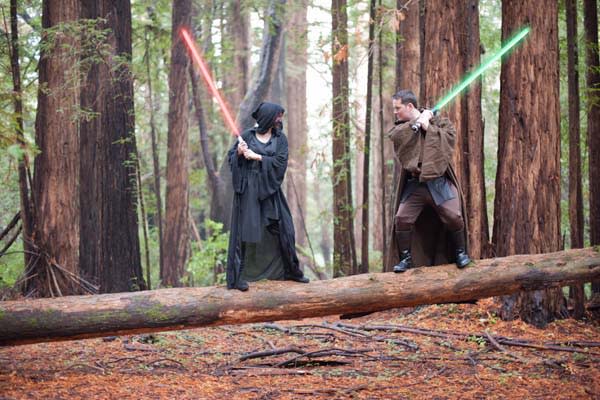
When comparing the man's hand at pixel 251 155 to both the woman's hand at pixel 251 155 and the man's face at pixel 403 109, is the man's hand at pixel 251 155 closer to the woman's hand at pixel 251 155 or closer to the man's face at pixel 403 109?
the woman's hand at pixel 251 155

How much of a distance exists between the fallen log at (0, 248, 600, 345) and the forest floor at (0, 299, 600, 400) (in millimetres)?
611

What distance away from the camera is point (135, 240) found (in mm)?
13242

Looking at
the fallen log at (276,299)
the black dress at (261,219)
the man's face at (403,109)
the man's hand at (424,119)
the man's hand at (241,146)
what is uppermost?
the man's face at (403,109)

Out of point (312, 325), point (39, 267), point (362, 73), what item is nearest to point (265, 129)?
point (312, 325)

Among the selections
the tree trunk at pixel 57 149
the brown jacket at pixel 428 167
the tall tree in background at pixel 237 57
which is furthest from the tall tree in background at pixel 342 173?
the tall tree in background at pixel 237 57

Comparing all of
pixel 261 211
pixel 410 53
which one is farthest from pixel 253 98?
pixel 261 211

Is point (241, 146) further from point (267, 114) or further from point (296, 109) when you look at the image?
point (296, 109)

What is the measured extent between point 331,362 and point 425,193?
2365mm

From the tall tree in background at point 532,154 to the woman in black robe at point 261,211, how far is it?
3.63 metres

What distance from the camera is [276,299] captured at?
327 inches

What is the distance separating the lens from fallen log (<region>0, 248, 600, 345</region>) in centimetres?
798

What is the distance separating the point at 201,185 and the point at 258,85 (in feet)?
21.7

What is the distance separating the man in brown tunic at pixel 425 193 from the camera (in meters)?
8.41

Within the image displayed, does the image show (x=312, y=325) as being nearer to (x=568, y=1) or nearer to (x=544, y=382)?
(x=544, y=382)
